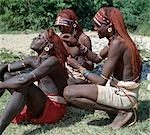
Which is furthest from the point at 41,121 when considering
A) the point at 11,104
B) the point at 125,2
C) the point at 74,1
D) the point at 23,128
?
the point at 125,2

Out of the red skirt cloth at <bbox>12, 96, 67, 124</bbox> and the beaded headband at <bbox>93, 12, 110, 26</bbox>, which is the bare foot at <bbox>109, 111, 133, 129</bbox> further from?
the beaded headband at <bbox>93, 12, 110, 26</bbox>

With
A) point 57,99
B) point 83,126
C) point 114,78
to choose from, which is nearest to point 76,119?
point 83,126

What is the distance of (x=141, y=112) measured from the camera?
5758 mm

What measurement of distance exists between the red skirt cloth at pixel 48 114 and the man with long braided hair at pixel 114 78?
173 mm

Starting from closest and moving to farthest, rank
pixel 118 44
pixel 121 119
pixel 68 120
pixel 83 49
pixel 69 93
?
pixel 118 44 → pixel 69 93 → pixel 121 119 → pixel 68 120 → pixel 83 49

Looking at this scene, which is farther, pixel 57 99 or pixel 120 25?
pixel 57 99

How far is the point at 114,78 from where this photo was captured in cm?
529

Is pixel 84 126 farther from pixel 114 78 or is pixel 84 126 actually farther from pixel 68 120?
pixel 114 78

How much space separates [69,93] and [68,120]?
474mm

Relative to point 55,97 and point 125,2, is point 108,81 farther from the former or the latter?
point 125,2

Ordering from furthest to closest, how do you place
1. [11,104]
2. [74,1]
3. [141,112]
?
1. [74,1]
2. [141,112]
3. [11,104]

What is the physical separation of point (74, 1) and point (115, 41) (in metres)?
8.18

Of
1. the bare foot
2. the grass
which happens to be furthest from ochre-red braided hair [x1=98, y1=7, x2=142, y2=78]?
the grass

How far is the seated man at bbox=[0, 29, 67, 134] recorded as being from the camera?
15.9 ft
